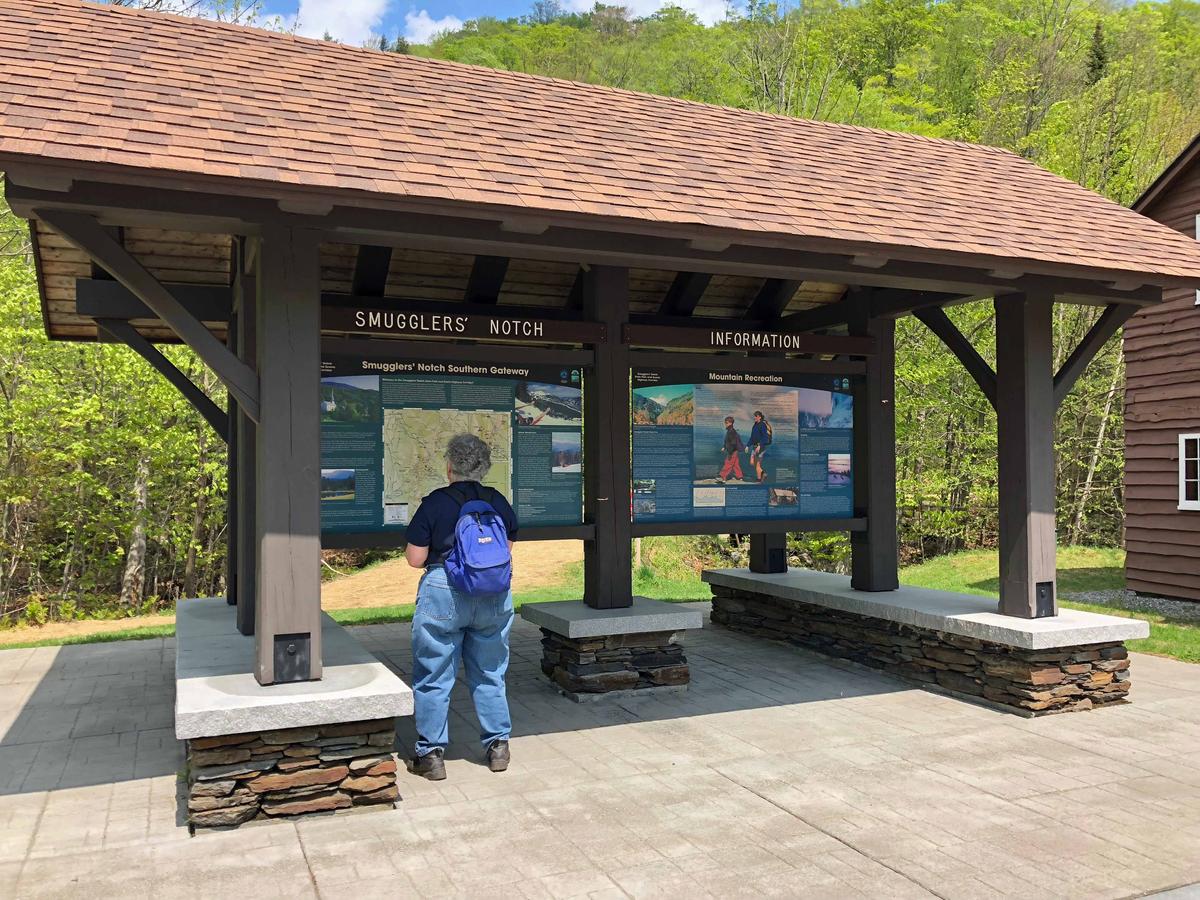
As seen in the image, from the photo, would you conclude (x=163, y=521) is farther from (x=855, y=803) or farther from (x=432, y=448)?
(x=855, y=803)

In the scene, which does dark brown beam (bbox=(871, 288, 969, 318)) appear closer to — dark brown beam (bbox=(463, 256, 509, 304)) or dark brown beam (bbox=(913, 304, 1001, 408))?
dark brown beam (bbox=(913, 304, 1001, 408))

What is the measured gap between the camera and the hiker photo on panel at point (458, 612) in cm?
541

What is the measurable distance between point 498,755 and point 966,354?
495 centimetres

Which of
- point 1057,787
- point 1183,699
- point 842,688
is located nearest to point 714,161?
point 842,688

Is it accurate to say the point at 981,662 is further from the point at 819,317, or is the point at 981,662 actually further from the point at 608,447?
the point at 819,317

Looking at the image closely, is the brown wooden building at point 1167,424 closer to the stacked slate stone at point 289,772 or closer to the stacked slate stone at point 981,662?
the stacked slate stone at point 981,662

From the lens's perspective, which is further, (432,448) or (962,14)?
(962,14)

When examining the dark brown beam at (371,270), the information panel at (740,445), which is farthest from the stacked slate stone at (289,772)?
the dark brown beam at (371,270)

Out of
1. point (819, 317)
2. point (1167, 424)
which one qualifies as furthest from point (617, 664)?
point (1167, 424)

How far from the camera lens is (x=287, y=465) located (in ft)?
17.0

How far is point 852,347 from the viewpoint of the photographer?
343 inches

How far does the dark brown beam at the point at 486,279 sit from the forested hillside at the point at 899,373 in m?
10.0

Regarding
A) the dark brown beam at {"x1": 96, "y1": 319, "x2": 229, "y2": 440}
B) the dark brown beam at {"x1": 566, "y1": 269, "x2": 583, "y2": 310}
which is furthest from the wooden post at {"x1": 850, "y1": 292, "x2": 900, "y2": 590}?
the dark brown beam at {"x1": 96, "y1": 319, "x2": 229, "y2": 440}

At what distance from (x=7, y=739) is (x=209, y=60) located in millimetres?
4805
